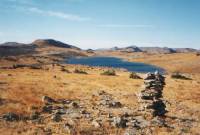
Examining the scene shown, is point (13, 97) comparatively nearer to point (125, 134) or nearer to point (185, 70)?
point (125, 134)

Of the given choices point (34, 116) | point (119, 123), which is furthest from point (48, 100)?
point (119, 123)

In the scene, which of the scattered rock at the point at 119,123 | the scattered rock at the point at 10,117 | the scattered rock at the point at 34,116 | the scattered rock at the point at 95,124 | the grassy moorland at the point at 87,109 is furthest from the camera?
the scattered rock at the point at 34,116

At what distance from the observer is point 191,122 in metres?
30.5

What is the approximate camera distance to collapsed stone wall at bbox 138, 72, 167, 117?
1246 inches

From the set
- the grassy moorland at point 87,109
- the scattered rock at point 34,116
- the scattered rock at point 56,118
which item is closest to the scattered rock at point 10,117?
the grassy moorland at point 87,109

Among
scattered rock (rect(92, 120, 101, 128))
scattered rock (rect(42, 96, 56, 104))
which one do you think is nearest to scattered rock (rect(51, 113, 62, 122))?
scattered rock (rect(92, 120, 101, 128))

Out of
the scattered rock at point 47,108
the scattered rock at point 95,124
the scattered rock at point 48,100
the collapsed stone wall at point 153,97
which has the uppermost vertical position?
the collapsed stone wall at point 153,97

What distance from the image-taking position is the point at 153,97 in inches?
1277

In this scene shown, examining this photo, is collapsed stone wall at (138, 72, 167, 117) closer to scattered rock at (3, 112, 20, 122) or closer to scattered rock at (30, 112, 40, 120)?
scattered rock at (30, 112, 40, 120)

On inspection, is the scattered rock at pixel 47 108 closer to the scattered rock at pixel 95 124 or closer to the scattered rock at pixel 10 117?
the scattered rock at pixel 10 117

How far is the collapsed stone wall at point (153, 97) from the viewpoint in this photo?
1246 inches

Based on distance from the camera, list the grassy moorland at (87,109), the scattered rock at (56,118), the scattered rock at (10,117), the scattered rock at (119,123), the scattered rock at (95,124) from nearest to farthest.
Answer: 1. the grassy moorland at (87,109)
2. the scattered rock at (95,124)
3. the scattered rock at (119,123)
4. the scattered rock at (10,117)
5. the scattered rock at (56,118)

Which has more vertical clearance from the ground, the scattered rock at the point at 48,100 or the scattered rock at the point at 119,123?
the scattered rock at the point at 48,100

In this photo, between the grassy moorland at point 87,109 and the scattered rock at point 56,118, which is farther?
the scattered rock at point 56,118
